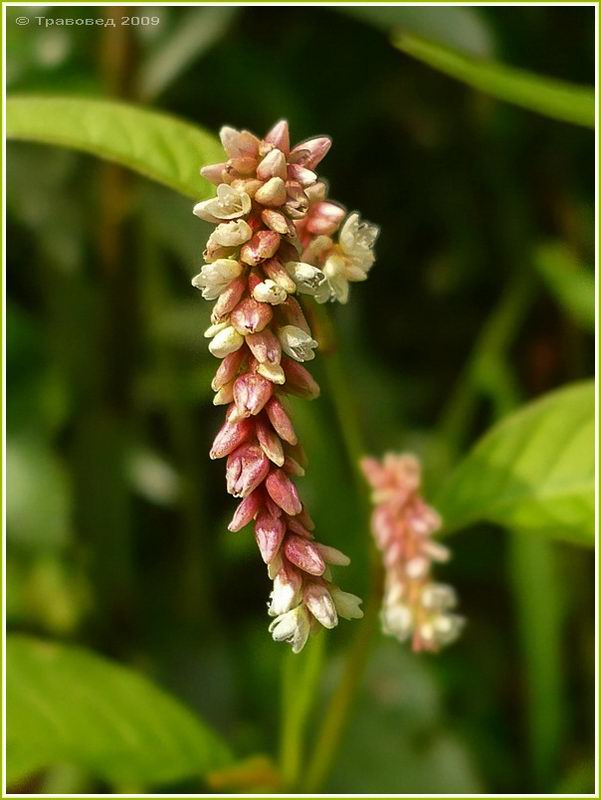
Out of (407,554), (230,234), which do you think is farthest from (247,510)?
(407,554)

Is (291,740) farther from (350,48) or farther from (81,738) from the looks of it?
(350,48)

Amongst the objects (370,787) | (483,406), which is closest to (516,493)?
(370,787)

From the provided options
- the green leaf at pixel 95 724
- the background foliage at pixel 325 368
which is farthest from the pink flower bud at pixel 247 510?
the background foliage at pixel 325 368

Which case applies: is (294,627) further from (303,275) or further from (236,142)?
(236,142)

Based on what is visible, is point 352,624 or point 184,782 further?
point 352,624

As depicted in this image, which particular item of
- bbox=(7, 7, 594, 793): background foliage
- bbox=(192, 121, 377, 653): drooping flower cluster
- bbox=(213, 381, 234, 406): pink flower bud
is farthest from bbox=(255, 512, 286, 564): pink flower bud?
bbox=(7, 7, 594, 793): background foliage

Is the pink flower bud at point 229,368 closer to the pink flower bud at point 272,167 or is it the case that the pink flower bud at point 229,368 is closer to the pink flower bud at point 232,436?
the pink flower bud at point 232,436
